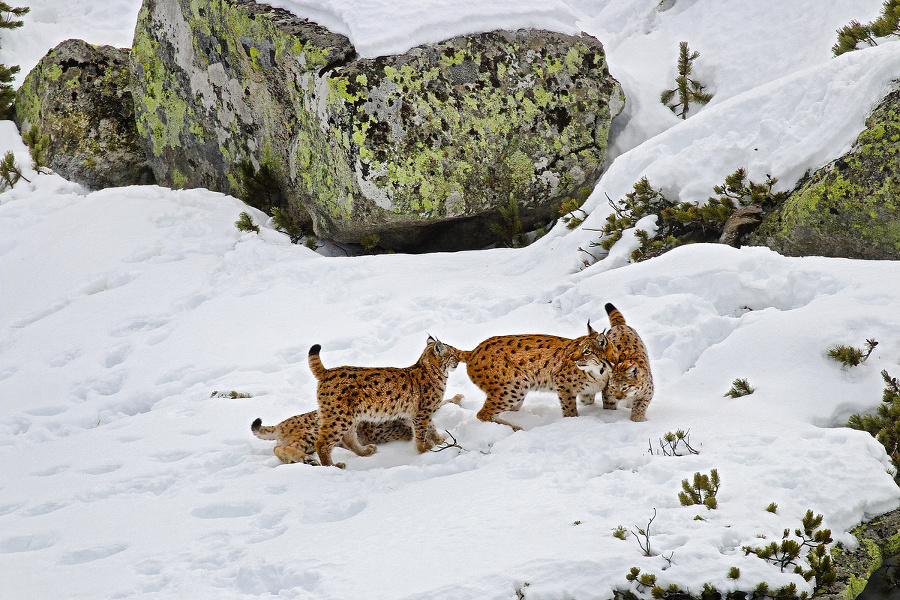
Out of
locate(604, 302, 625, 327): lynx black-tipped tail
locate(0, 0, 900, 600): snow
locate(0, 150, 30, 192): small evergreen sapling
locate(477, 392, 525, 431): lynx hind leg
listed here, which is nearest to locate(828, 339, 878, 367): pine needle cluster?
locate(0, 0, 900, 600): snow

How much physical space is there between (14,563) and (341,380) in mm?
2639

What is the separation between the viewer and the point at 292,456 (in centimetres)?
604

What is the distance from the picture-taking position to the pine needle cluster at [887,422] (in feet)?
16.8

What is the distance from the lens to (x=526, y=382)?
6.20 m

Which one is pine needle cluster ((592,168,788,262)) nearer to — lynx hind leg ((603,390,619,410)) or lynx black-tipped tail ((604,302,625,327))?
lynx black-tipped tail ((604,302,625,327))

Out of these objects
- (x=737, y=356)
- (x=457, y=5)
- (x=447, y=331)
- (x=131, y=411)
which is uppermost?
(x=457, y=5)

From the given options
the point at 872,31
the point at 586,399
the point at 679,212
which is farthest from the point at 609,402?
the point at 872,31

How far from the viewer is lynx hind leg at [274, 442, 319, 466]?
6.04 meters

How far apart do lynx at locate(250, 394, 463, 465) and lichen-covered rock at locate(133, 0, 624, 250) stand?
475 centimetres

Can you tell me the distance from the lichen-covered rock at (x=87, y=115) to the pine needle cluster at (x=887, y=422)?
43.9 ft

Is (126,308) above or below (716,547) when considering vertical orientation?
below

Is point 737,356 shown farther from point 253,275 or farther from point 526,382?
point 253,275

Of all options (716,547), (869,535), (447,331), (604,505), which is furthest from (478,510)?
(447,331)

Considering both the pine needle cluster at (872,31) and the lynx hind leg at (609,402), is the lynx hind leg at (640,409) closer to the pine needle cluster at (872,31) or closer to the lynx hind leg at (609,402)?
the lynx hind leg at (609,402)
